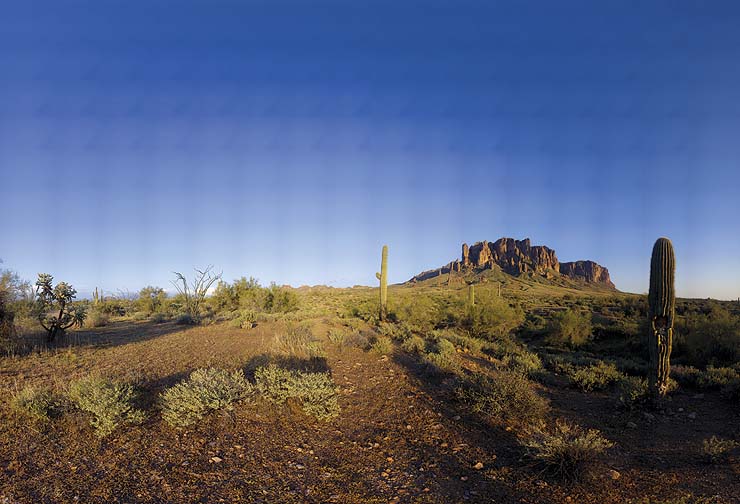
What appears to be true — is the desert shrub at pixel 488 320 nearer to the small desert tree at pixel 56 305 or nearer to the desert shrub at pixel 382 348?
A: the desert shrub at pixel 382 348

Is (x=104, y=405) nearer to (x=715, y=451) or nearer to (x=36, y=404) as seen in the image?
(x=36, y=404)

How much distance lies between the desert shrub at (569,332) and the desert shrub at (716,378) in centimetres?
885

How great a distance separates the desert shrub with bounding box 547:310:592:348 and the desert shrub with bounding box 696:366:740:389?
8.85 metres

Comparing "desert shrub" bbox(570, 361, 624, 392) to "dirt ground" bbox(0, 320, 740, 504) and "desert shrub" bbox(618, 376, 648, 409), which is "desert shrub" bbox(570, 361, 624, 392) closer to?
"desert shrub" bbox(618, 376, 648, 409)

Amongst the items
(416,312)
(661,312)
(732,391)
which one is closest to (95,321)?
(416,312)

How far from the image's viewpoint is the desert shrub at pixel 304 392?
6.75 meters

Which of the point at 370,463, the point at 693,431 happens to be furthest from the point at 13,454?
the point at 693,431

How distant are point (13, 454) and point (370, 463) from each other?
4.63 meters

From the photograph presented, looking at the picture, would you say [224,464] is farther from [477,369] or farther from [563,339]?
[563,339]

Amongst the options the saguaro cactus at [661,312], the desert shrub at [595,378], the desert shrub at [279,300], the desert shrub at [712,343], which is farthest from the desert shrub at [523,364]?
the desert shrub at [279,300]

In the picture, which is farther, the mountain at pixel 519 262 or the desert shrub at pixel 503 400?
the mountain at pixel 519 262

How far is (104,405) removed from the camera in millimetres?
5754

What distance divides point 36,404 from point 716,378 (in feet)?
50.1

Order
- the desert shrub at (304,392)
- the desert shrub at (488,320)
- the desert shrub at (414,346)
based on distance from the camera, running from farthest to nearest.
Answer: the desert shrub at (488,320) < the desert shrub at (414,346) < the desert shrub at (304,392)
